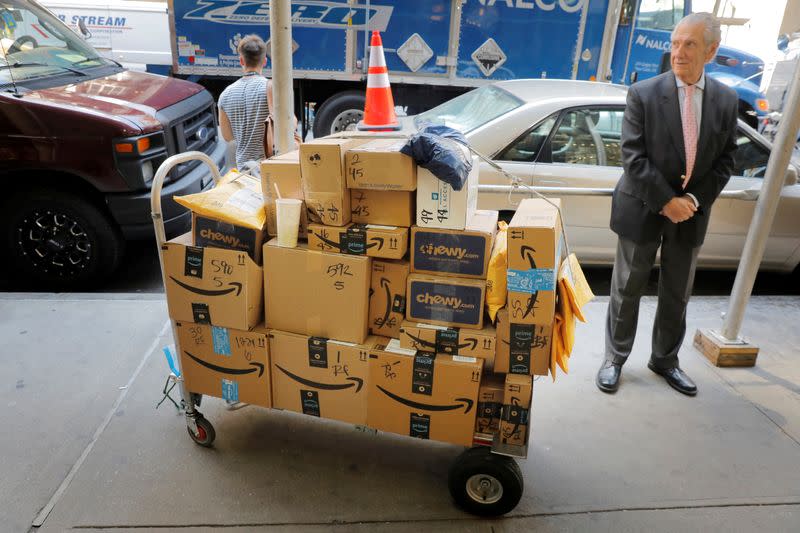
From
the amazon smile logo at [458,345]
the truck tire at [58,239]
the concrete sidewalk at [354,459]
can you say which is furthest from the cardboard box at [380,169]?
the truck tire at [58,239]

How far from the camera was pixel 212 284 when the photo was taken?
2602 millimetres

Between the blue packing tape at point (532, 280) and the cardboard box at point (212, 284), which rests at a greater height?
the blue packing tape at point (532, 280)

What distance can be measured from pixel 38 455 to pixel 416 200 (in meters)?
2.20

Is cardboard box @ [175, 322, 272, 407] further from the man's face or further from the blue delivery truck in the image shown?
the blue delivery truck

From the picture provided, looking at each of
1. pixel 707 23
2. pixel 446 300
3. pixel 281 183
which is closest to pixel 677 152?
pixel 707 23

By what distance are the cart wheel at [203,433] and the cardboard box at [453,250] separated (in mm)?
1306

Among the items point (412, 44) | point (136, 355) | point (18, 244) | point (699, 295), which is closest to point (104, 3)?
point (412, 44)

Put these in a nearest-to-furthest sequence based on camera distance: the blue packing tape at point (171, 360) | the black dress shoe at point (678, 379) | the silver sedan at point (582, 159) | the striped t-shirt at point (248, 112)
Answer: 1. the blue packing tape at point (171, 360)
2. the black dress shoe at point (678, 379)
3. the silver sedan at point (582, 159)
4. the striped t-shirt at point (248, 112)

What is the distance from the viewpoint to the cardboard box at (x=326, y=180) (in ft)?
7.91

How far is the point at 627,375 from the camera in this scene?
12.2 feet

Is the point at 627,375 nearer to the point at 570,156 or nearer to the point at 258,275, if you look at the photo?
the point at 570,156

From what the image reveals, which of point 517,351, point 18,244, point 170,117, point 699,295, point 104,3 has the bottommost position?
point 699,295

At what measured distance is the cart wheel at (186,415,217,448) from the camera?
2.87m

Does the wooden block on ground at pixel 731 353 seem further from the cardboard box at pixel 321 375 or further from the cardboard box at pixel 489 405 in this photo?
the cardboard box at pixel 321 375
